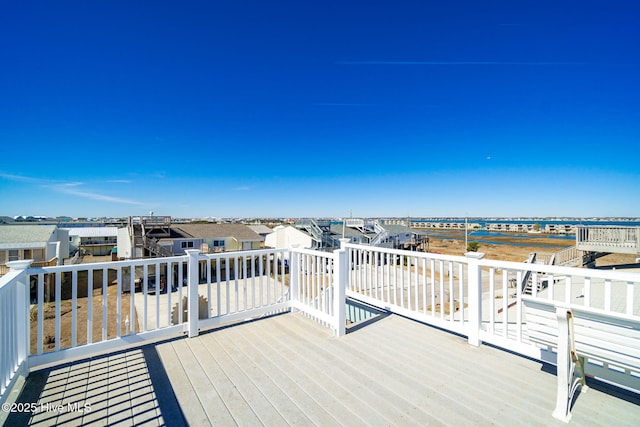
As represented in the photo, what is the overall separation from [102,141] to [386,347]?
18976mm

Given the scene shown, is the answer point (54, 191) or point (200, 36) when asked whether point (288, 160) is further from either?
point (54, 191)

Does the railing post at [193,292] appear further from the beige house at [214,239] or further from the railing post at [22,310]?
the beige house at [214,239]

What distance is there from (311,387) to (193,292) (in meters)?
1.73

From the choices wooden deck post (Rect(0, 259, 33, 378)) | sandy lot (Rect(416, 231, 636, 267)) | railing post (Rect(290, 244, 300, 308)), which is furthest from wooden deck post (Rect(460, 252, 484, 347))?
sandy lot (Rect(416, 231, 636, 267))

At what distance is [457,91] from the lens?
10734 millimetres

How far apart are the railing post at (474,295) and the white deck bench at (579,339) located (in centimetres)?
72

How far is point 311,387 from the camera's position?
2096 mm

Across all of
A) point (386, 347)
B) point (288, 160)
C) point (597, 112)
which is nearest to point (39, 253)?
point (288, 160)

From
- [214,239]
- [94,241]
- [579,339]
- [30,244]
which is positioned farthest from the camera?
[94,241]

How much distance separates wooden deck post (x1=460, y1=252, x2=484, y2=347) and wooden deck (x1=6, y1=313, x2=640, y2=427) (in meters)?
0.13

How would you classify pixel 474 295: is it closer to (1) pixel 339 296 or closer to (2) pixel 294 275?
(1) pixel 339 296

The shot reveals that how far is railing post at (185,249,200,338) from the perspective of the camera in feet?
9.78

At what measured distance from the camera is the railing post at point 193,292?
117 inches

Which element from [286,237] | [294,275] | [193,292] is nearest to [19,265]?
[193,292]
